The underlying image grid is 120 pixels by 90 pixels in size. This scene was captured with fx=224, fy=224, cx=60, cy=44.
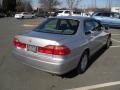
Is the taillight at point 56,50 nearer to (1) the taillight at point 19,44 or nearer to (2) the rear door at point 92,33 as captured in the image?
Result: (1) the taillight at point 19,44

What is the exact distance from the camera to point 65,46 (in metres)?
5.25

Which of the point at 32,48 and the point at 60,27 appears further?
the point at 60,27

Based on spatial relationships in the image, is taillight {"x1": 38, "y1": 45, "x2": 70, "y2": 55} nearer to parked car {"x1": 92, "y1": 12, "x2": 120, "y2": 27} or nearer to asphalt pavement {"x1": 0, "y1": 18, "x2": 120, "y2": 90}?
asphalt pavement {"x1": 0, "y1": 18, "x2": 120, "y2": 90}

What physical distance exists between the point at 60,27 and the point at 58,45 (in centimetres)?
133

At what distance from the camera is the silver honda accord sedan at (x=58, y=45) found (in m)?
5.21

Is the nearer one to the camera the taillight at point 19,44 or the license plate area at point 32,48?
the license plate area at point 32,48

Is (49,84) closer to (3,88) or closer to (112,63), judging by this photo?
(3,88)

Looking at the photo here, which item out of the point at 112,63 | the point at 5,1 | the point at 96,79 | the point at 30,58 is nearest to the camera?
the point at 30,58

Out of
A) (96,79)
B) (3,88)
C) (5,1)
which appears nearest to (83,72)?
(96,79)

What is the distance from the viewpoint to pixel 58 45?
518 centimetres

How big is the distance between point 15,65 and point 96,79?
99.1 inches

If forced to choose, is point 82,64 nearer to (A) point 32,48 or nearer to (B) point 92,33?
(B) point 92,33

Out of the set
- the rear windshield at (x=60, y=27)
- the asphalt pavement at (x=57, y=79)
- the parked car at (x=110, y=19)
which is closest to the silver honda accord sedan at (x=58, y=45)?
the rear windshield at (x=60, y=27)

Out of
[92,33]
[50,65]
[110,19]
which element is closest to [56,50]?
[50,65]
